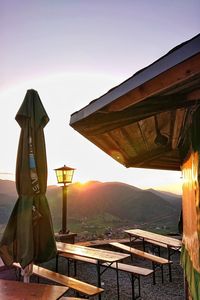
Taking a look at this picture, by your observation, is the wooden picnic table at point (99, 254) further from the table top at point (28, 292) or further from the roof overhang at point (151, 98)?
the roof overhang at point (151, 98)

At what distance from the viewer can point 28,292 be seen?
2662 mm

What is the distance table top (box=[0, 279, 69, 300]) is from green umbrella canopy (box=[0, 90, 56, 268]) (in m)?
0.21

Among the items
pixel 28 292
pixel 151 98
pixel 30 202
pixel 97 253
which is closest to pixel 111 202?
pixel 97 253

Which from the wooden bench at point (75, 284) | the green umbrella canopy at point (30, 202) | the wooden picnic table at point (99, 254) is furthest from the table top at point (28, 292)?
the wooden picnic table at point (99, 254)

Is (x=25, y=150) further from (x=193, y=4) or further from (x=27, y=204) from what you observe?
(x=193, y=4)

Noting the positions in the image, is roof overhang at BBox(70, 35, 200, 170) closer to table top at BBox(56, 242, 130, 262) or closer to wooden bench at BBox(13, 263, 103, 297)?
wooden bench at BBox(13, 263, 103, 297)

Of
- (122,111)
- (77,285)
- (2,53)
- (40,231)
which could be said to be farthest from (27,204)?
(2,53)

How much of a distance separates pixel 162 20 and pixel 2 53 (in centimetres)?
304

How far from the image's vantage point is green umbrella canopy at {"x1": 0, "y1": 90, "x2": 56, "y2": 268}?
2906 millimetres

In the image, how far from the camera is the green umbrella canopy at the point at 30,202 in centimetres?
291

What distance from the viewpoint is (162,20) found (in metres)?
5.49

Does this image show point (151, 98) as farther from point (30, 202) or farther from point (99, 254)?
point (99, 254)

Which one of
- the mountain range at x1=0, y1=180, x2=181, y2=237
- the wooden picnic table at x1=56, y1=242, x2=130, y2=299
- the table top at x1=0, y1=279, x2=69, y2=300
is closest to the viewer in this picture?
the table top at x1=0, y1=279, x2=69, y2=300

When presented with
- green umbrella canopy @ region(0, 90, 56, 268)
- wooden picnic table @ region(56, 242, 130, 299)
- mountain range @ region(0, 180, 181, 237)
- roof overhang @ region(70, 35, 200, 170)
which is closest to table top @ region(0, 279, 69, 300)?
green umbrella canopy @ region(0, 90, 56, 268)
